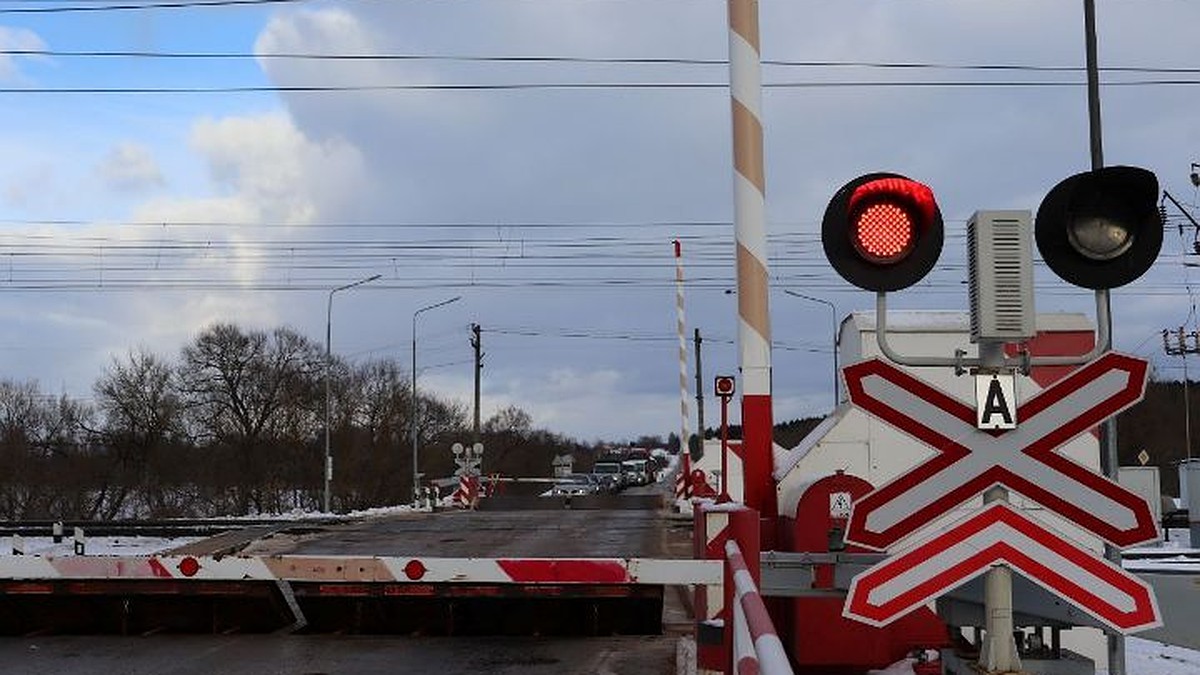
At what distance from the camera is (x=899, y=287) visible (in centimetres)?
451

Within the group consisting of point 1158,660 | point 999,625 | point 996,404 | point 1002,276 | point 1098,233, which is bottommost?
point 1158,660

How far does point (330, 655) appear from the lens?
9.07 meters

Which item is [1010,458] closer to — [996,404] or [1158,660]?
[996,404]

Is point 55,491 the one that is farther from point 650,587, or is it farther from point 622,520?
point 650,587

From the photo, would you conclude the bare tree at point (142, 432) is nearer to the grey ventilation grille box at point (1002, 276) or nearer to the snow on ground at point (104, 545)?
the snow on ground at point (104, 545)

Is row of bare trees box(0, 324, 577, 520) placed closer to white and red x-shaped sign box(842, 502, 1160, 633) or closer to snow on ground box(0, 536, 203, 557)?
snow on ground box(0, 536, 203, 557)

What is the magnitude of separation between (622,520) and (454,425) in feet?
238

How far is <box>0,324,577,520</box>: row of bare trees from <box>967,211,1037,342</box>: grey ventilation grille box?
6065 cm

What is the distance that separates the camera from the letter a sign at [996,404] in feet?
13.4

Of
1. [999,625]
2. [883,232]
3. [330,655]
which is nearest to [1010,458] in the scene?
[999,625]

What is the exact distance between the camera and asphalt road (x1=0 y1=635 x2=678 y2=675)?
8.48m

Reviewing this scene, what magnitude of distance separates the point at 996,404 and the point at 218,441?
251 feet

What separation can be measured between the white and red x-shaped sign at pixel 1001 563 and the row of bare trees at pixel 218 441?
60.5 metres

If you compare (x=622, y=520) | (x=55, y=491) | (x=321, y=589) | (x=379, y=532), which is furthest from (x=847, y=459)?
(x=55, y=491)
